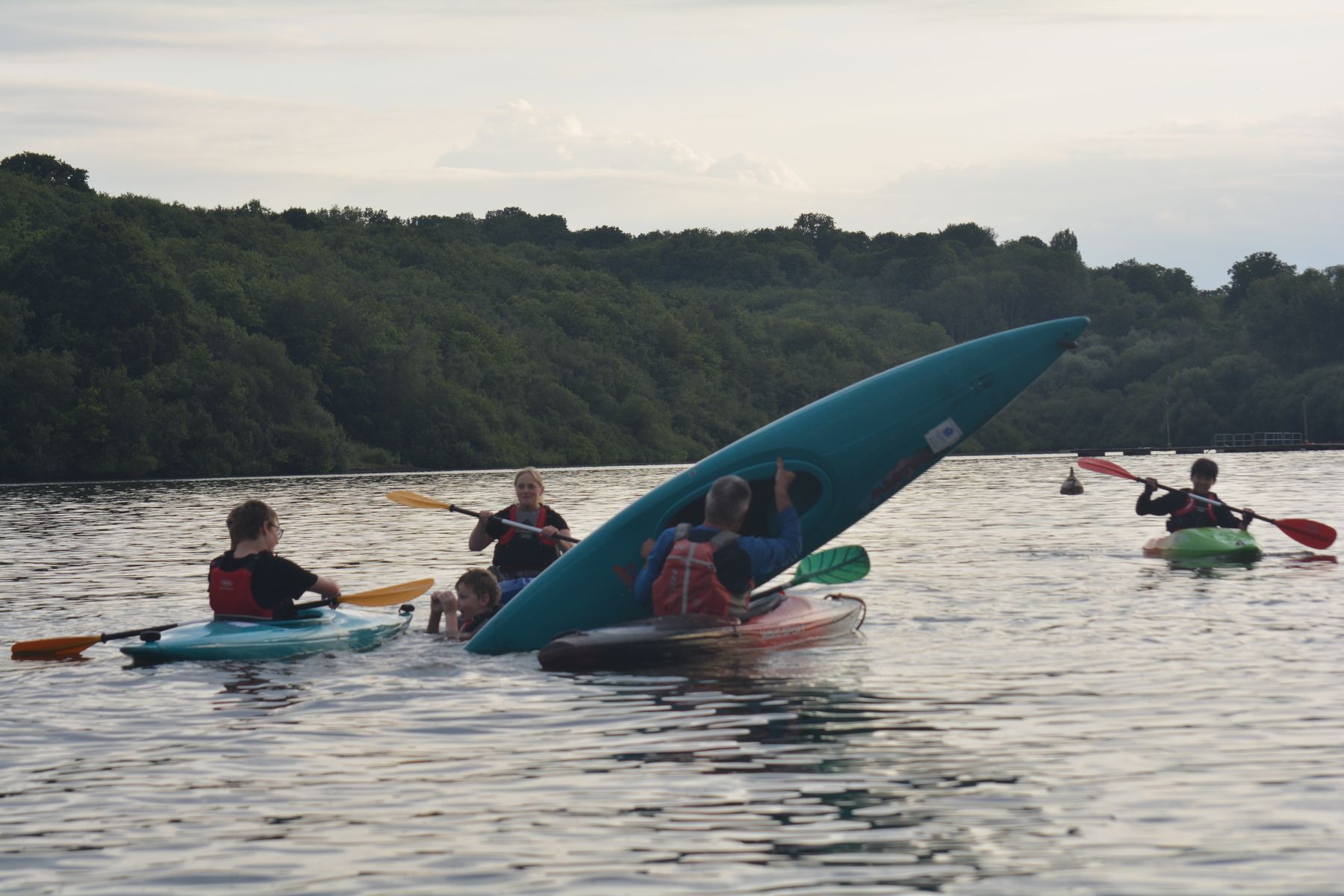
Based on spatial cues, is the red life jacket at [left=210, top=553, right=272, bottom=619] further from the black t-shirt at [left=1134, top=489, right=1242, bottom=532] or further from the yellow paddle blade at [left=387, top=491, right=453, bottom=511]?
the black t-shirt at [left=1134, top=489, right=1242, bottom=532]

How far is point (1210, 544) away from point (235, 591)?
395 inches

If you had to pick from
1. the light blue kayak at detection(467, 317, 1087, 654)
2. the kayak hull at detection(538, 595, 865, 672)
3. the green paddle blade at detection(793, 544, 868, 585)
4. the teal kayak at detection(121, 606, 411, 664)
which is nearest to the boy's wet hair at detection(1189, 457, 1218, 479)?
the light blue kayak at detection(467, 317, 1087, 654)

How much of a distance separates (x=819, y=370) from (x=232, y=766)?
90515mm

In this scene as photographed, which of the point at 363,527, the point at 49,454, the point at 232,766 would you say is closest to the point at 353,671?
the point at 232,766

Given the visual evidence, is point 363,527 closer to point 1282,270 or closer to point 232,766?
point 232,766

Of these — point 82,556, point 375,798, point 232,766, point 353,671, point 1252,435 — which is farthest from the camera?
point 1252,435

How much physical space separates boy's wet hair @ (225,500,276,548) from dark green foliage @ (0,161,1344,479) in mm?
43185

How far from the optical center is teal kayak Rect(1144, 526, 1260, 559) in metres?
15.8

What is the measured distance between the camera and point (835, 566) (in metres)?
10.8

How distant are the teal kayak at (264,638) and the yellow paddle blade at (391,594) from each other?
33 cm

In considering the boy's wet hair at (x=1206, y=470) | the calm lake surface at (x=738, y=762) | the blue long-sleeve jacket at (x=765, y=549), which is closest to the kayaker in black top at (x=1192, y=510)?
the boy's wet hair at (x=1206, y=470)

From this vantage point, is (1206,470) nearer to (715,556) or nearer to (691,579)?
(715,556)

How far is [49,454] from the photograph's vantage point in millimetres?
49688

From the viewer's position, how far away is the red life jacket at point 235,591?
9.88m
